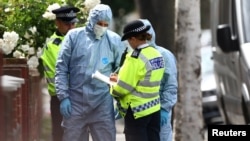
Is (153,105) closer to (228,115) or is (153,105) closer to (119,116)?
(119,116)

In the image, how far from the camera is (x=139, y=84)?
1011cm

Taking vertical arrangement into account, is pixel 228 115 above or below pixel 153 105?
below

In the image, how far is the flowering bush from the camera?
1272cm

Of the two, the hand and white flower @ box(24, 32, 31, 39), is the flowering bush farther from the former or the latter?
the hand

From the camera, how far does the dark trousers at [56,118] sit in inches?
478

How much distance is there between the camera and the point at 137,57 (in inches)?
396

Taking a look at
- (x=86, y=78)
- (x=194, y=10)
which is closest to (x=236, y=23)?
(x=194, y=10)

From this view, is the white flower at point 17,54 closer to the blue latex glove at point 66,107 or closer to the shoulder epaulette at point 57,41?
the shoulder epaulette at point 57,41

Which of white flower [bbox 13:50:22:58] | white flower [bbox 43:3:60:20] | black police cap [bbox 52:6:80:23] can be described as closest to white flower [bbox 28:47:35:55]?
white flower [bbox 13:50:22:58]

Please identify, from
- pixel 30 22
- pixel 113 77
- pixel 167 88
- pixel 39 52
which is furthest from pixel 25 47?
pixel 113 77

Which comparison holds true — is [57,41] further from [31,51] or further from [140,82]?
[140,82]

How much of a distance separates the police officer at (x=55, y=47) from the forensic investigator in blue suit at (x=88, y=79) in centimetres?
110

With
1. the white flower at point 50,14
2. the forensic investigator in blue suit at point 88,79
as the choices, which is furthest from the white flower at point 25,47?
the forensic investigator in blue suit at point 88,79

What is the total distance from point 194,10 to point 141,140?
4.63 meters
